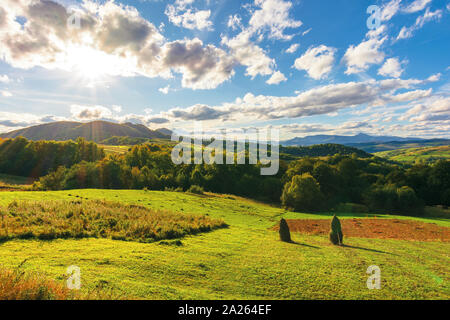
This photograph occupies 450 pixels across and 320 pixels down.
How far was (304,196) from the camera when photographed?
55906mm

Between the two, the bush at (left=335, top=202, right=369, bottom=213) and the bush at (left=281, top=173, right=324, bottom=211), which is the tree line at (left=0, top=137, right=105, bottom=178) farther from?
the bush at (left=335, top=202, right=369, bottom=213)

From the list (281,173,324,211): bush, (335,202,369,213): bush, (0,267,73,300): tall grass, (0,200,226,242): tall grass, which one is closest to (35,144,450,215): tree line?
(281,173,324,211): bush

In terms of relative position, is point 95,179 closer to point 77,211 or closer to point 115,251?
point 77,211

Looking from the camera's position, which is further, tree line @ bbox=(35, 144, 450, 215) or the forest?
the forest

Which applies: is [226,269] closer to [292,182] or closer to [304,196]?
[304,196]

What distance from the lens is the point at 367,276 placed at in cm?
1298

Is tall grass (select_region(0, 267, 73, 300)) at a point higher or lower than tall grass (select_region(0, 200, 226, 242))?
higher

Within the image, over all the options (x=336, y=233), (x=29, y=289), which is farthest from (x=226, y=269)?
(x=336, y=233)

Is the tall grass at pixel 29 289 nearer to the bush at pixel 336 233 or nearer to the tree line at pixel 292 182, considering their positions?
the bush at pixel 336 233

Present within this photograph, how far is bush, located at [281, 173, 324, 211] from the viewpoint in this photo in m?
56.0
